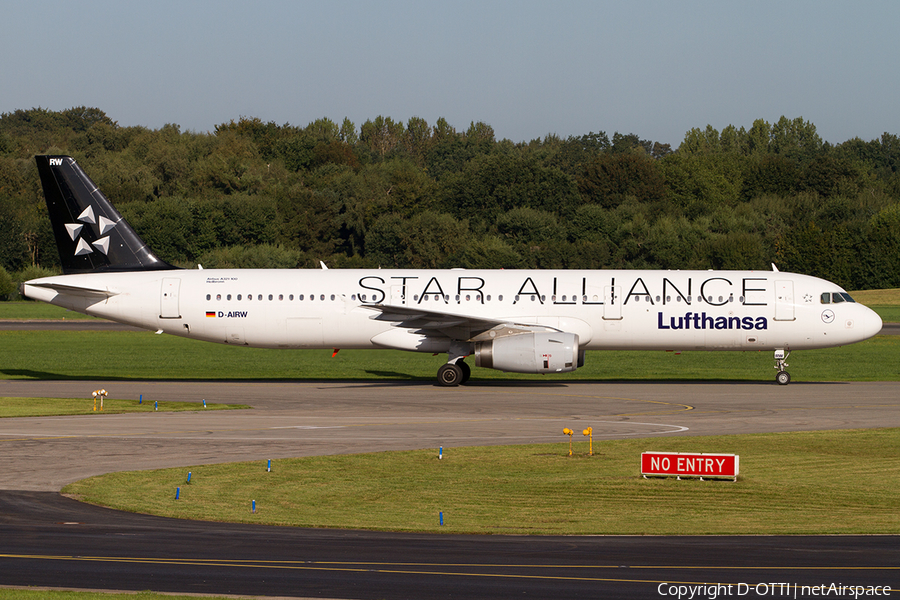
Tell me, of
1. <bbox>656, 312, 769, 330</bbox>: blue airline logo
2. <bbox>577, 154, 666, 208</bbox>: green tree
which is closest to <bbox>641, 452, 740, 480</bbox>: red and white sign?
<bbox>656, 312, 769, 330</bbox>: blue airline logo

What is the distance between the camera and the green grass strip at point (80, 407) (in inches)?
1168

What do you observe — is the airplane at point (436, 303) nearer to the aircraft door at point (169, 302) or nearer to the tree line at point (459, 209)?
the aircraft door at point (169, 302)

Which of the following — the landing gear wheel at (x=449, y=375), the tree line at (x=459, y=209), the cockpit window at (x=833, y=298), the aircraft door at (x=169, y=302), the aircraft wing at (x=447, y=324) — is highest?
the tree line at (x=459, y=209)

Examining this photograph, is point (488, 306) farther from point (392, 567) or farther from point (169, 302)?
point (392, 567)

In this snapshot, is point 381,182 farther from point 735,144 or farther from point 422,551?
point 422,551

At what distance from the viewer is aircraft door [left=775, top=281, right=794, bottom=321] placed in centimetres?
3656

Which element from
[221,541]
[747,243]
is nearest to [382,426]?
[221,541]

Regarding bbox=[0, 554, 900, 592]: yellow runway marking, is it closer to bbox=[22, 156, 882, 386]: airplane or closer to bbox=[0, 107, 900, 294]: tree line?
bbox=[22, 156, 882, 386]: airplane

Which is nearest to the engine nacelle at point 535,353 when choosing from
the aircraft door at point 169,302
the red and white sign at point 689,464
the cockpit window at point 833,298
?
the cockpit window at point 833,298

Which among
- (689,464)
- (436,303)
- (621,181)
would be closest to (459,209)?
→ (621,181)

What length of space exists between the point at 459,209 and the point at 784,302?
88.1 meters

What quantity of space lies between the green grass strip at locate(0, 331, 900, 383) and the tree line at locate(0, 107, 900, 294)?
42.3 meters

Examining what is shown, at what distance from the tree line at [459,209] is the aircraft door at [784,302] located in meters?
A: 63.8

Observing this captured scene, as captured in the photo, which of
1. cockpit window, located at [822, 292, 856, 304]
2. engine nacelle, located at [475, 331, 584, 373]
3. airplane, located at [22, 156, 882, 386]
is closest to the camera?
engine nacelle, located at [475, 331, 584, 373]
